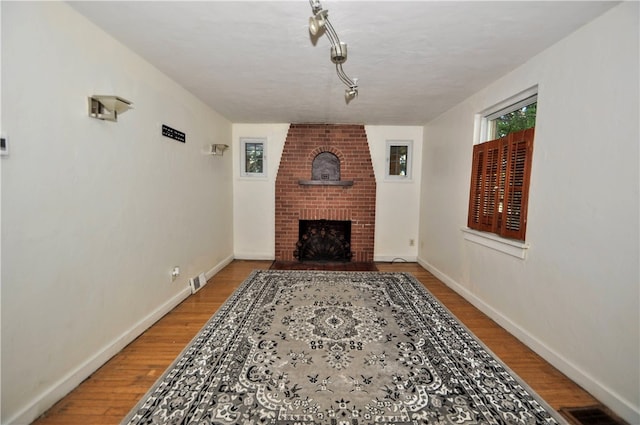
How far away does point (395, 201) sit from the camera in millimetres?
4668

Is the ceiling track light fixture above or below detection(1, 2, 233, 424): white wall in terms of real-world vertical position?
above

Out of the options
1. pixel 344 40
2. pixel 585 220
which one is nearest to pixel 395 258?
pixel 585 220

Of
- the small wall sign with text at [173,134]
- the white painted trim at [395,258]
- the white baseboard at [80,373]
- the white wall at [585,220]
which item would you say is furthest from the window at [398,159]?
the white baseboard at [80,373]

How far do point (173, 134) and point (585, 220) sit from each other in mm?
3430

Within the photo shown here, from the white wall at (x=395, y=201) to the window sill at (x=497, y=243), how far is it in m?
1.53

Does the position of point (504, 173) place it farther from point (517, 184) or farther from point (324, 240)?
point (324, 240)

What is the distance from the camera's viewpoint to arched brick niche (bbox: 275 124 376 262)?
14.9 feet

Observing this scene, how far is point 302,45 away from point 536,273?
2.49m

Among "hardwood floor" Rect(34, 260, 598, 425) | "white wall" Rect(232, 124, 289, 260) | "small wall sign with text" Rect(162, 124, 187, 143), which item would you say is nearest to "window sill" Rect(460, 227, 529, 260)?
"hardwood floor" Rect(34, 260, 598, 425)

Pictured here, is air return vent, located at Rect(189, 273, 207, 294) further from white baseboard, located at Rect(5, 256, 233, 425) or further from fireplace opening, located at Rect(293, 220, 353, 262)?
fireplace opening, located at Rect(293, 220, 353, 262)

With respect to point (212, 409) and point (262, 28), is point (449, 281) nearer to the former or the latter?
point (212, 409)

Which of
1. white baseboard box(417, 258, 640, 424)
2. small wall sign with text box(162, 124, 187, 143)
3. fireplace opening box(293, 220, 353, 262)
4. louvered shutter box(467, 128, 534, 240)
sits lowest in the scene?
white baseboard box(417, 258, 640, 424)

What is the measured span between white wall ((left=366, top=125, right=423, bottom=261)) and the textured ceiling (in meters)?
1.49

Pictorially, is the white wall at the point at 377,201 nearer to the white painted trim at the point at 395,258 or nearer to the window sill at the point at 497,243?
the white painted trim at the point at 395,258
